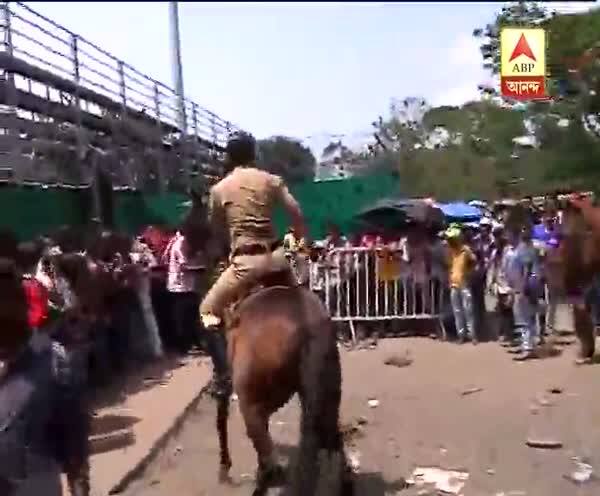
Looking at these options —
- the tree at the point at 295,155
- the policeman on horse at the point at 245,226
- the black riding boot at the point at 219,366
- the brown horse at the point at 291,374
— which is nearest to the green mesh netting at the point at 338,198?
the tree at the point at 295,155

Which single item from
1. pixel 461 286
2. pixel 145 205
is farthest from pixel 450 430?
pixel 145 205

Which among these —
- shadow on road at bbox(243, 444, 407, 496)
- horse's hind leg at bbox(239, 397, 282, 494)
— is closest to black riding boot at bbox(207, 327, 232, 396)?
shadow on road at bbox(243, 444, 407, 496)

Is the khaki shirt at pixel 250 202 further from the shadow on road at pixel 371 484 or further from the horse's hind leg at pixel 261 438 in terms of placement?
the shadow on road at pixel 371 484

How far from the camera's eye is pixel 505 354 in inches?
484

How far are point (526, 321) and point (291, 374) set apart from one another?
705 cm

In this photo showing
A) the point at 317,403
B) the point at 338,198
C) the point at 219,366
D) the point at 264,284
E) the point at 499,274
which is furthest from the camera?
the point at 338,198

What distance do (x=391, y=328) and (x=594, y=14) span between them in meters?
8.92

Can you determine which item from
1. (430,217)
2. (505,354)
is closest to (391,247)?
(430,217)

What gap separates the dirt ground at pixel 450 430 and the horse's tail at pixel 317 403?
1146 millimetres

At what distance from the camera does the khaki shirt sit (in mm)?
6332

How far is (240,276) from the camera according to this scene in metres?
6.25

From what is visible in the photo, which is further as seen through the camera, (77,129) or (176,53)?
(176,53)

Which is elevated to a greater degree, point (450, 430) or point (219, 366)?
point (219, 366)

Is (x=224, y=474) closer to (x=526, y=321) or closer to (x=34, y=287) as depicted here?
(x=34, y=287)
